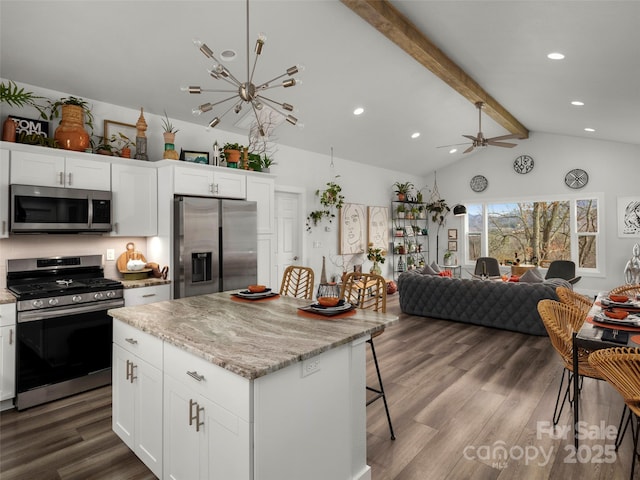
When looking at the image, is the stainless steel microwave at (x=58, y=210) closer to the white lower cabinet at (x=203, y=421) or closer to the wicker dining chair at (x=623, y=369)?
the white lower cabinet at (x=203, y=421)

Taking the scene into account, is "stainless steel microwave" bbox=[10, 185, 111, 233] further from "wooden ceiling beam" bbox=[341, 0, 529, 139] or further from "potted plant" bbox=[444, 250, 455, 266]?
"potted plant" bbox=[444, 250, 455, 266]

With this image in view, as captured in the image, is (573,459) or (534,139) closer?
(573,459)

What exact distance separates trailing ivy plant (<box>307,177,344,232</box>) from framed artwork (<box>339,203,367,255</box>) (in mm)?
249

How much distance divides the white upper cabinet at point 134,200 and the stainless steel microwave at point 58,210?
131mm

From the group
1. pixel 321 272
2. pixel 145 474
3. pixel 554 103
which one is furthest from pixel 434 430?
pixel 554 103

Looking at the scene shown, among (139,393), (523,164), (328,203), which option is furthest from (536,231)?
(139,393)

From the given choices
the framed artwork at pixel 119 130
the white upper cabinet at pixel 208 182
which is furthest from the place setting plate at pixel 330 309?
the framed artwork at pixel 119 130

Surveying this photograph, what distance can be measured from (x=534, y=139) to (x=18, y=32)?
8923 mm

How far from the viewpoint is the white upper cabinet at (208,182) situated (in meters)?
3.95

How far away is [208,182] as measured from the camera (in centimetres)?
423

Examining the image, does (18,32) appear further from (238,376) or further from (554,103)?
(554,103)

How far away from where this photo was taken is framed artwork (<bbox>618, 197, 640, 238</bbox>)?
23.3ft

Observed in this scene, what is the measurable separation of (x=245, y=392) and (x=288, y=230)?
4816 mm

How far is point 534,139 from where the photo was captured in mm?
8266
